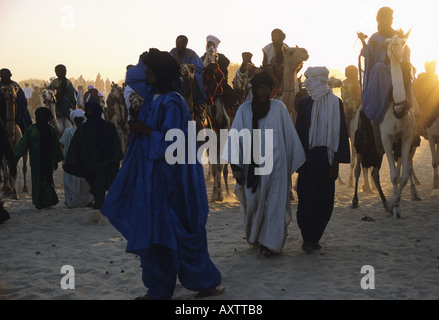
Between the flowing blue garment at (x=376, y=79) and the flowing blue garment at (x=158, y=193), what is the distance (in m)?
4.76

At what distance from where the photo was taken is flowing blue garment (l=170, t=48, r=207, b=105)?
32.1ft

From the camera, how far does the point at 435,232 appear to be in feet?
25.0

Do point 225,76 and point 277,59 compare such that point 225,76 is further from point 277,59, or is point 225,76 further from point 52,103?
point 52,103

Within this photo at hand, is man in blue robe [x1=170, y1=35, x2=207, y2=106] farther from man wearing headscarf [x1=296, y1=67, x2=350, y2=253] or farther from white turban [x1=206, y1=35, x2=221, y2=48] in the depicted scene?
man wearing headscarf [x1=296, y1=67, x2=350, y2=253]

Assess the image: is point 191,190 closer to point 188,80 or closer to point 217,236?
point 217,236

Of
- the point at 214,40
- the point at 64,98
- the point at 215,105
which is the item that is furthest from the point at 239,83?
the point at 64,98

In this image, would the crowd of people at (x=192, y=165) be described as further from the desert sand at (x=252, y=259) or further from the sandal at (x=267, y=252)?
the desert sand at (x=252, y=259)

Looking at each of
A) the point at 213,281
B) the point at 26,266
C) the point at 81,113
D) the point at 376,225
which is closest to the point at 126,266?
the point at 26,266

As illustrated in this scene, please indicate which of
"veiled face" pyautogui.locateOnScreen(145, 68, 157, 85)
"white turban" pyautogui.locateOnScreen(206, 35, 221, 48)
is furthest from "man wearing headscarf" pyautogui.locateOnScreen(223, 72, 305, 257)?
"white turban" pyautogui.locateOnScreen(206, 35, 221, 48)

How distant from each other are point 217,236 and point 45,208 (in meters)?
3.88

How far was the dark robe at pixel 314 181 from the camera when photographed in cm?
650

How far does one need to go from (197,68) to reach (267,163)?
404 cm

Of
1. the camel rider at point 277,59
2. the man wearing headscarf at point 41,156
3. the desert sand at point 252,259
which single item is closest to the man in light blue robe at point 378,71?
the camel rider at point 277,59

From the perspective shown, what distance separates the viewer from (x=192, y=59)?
32.2 feet
